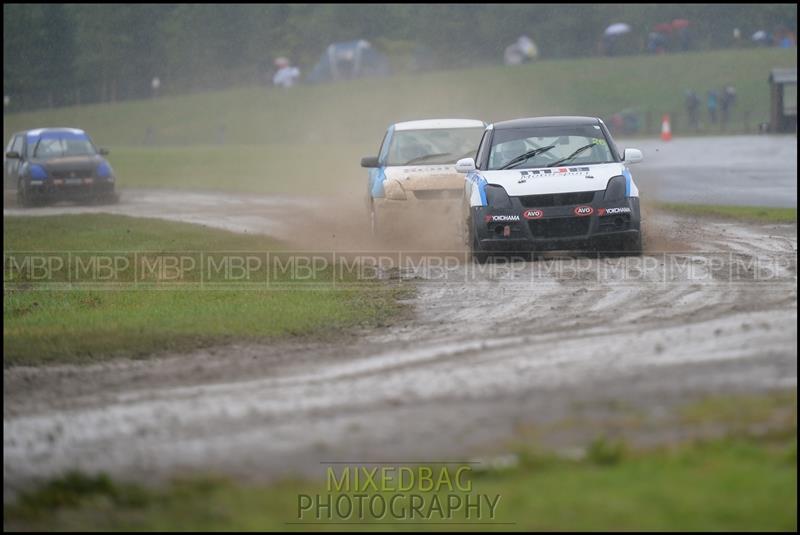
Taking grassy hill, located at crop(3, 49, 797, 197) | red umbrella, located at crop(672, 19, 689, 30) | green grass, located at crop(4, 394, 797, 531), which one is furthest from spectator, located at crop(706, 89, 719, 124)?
green grass, located at crop(4, 394, 797, 531)

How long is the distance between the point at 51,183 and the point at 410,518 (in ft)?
78.2

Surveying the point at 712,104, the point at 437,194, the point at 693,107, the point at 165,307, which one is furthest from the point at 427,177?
the point at 712,104

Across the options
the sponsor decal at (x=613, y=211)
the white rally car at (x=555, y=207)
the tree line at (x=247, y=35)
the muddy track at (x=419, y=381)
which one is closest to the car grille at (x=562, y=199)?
the white rally car at (x=555, y=207)

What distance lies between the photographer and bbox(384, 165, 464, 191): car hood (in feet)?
53.9

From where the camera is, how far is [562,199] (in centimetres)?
1344

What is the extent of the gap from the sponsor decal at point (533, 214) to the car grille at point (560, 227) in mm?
44

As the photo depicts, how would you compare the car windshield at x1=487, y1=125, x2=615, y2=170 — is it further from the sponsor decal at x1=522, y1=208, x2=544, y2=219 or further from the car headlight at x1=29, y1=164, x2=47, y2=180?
the car headlight at x1=29, y1=164, x2=47, y2=180

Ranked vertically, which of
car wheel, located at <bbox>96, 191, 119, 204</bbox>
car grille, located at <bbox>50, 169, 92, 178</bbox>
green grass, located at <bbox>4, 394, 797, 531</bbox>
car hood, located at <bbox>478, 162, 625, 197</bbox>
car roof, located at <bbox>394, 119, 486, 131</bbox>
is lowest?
green grass, located at <bbox>4, 394, 797, 531</bbox>

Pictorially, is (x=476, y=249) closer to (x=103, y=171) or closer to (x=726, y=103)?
(x=103, y=171)

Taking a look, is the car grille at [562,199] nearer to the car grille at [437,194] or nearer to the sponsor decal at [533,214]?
the sponsor decal at [533,214]

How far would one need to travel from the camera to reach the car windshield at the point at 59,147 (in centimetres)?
2812

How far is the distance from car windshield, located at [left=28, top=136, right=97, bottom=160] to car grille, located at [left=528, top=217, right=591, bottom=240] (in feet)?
57.0

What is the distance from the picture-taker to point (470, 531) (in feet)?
16.5

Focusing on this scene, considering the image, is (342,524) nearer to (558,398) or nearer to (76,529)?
(76,529)
